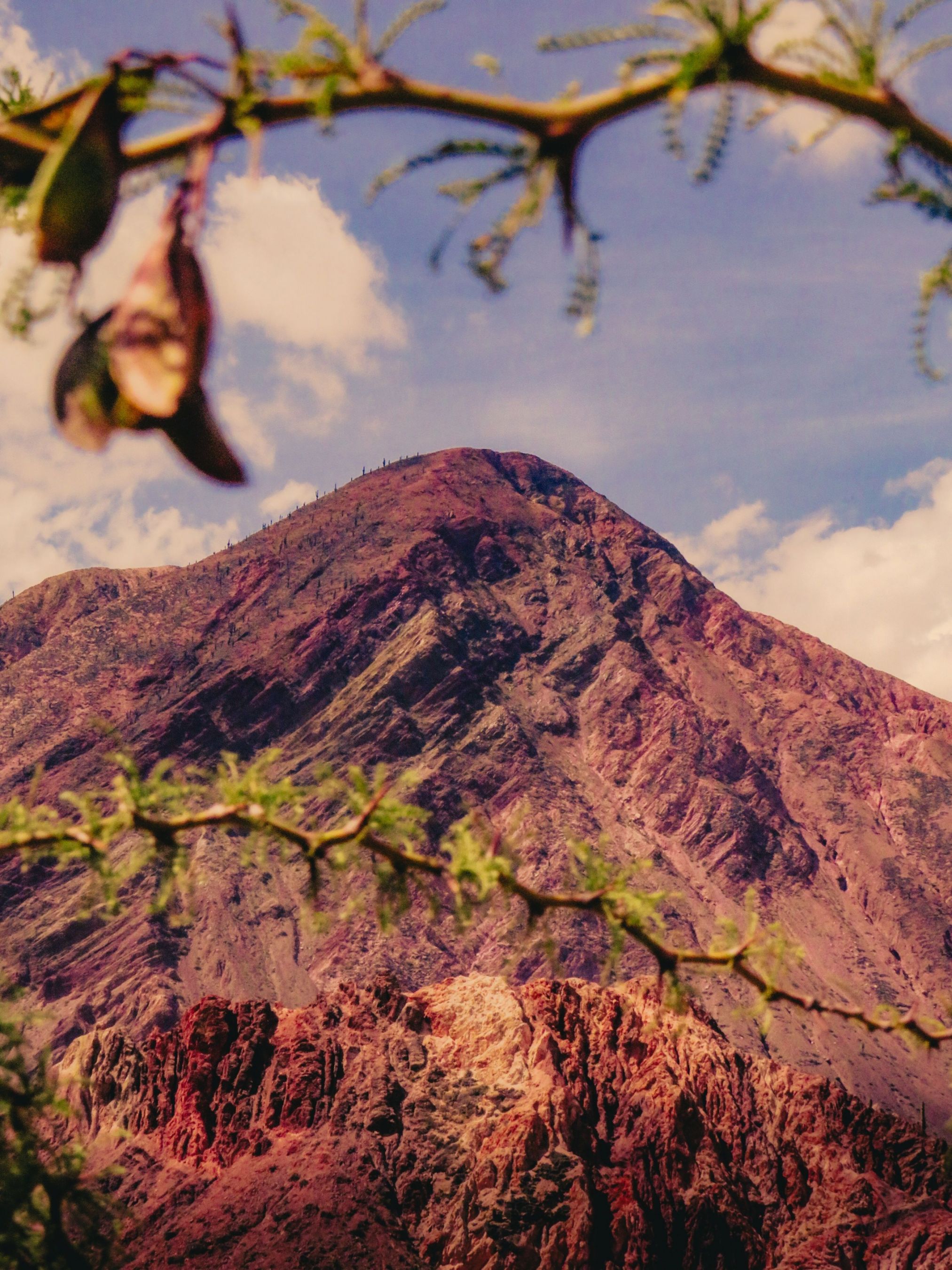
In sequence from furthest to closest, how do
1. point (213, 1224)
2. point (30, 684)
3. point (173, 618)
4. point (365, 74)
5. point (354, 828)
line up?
point (173, 618), point (30, 684), point (213, 1224), point (354, 828), point (365, 74)

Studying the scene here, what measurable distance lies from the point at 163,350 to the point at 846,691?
11162 centimetres

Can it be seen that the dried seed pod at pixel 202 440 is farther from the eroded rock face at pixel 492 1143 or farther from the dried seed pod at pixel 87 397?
the eroded rock face at pixel 492 1143

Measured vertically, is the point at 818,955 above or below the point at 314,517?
below

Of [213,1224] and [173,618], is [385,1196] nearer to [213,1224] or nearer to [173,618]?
[213,1224]

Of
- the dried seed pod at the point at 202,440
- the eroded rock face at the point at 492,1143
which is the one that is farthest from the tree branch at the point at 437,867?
the eroded rock face at the point at 492,1143

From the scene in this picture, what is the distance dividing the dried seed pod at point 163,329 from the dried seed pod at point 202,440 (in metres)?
0.02

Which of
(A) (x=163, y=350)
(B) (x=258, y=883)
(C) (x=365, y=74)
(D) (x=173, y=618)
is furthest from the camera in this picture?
(D) (x=173, y=618)

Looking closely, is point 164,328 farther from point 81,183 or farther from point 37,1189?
point 37,1189

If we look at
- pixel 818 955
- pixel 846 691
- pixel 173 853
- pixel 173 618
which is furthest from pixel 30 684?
pixel 173 853

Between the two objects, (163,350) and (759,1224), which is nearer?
(163,350)

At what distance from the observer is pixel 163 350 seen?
1495mm

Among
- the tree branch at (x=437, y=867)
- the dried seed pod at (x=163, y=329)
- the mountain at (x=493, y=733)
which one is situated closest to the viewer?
the dried seed pod at (x=163, y=329)

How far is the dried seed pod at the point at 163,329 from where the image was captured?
1475 mm

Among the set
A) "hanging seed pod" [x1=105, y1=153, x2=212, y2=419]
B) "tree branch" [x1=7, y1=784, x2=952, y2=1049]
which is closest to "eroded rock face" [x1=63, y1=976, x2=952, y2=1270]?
"tree branch" [x1=7, y1=784, x2=952, y2=1049]
